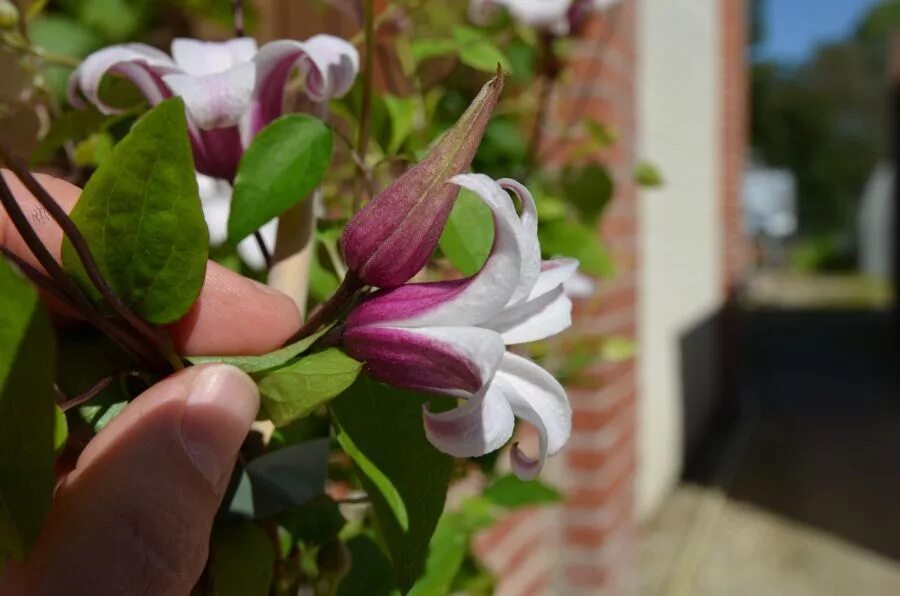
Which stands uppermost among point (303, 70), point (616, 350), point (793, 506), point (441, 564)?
point (303, 70)

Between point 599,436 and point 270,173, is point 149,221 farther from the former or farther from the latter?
point 599,436

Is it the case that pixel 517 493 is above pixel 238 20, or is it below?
below

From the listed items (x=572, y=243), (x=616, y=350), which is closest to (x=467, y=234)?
(x=572, y=243)

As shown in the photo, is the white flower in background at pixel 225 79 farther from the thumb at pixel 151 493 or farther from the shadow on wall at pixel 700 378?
the shadow on wall at pixel 700 378

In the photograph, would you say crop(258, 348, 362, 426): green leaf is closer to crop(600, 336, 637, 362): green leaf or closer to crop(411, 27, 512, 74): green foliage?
crop(411, 27, 512, 74): green foliage

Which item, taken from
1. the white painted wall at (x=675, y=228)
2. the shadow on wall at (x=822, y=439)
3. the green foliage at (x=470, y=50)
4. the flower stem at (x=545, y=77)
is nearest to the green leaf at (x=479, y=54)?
the green foliage at (x=470, y=50)

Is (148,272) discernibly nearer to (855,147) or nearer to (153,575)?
(153,575)

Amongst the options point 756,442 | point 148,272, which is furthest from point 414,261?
point 756,442

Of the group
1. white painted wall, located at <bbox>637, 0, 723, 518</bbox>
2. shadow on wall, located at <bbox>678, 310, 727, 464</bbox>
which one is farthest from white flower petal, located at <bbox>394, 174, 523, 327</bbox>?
shadow on wall, located at <bbox>678, 310, 727, 464</bbox>
